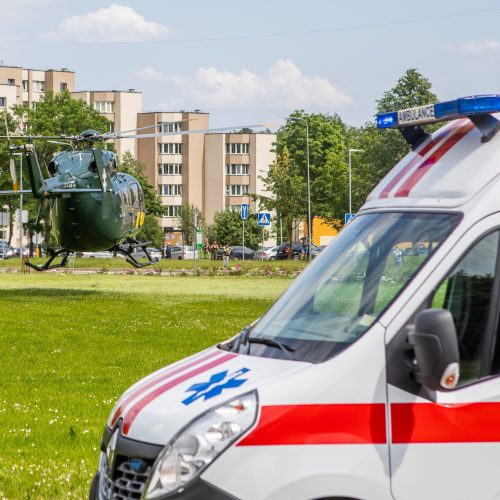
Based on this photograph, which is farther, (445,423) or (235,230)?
(235,230)

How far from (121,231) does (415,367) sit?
3210cm

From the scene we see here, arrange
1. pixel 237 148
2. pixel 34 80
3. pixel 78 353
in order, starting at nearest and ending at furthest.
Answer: pixel 78 353 < pixel 237 148 < pixel 34 80

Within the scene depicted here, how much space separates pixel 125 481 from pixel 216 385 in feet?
1.81

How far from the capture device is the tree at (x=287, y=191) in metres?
85.4

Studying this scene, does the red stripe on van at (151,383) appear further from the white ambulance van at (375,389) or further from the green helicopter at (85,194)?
the green helicopter at (85,194)

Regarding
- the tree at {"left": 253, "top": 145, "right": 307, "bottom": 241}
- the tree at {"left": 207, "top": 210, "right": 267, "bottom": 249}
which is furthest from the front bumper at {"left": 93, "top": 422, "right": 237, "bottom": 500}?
the tree at {"left": 207, "top": 210, "right": 267, "bottom": 249}

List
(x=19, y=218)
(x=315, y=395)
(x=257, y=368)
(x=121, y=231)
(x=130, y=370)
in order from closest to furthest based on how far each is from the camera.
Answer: (x=315, y=395) < (x=257, y=368) < (x=130, y=370) < (x=121, y=231) < (x=19, y=218)

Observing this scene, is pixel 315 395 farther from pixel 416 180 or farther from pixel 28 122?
pixel 28 122

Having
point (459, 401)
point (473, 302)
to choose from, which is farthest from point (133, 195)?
point (459, 401)

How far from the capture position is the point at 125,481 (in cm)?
504

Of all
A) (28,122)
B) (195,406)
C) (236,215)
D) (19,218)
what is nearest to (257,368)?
(195,406)

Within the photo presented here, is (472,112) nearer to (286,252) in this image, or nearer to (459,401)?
(459,401)

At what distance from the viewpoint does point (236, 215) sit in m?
115

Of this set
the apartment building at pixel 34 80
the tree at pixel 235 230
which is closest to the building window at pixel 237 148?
the apartment building at pixel 34 80
